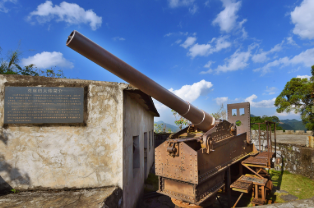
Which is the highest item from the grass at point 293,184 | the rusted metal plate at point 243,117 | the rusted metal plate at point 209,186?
the rusted metal plate at point 243,117

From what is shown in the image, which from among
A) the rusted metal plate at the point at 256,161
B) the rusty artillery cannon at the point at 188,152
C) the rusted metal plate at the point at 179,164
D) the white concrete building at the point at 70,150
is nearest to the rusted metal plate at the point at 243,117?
the rusted metal plate at the point at 256,161

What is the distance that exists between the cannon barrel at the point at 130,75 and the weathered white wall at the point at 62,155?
137 cm

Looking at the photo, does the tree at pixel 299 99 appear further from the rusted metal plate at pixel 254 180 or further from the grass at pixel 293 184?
the rusted metal plate at pixel 254 180

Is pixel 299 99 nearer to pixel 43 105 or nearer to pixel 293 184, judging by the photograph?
pixel 293 184

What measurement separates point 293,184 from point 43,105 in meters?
11.2

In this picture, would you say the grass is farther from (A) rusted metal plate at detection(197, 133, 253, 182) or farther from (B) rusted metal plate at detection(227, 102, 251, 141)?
(B) rusted metal plate at detection(227, 102, 251, 141)

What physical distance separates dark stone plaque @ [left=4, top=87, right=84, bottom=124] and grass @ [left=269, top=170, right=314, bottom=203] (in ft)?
27.6

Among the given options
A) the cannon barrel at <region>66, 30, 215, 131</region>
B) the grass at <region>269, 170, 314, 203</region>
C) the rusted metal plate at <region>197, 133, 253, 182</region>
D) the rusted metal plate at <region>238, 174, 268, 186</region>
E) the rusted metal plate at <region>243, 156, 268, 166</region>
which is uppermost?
the cannon barrel at <region>66, 30, 215, 131</region>

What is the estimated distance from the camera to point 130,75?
12.4 ft

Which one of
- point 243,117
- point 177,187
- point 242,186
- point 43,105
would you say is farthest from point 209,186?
point 43,105

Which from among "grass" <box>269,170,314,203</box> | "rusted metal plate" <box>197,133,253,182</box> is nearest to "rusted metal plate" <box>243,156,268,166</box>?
"rusted metal plate" <box>197,133,253,182</box>

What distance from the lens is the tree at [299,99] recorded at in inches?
605

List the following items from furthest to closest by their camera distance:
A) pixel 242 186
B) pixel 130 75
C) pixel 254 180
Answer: pixel 254 180, pixel 242 186, pixel 130 75

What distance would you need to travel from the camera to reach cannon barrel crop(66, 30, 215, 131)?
2922 millimetres
